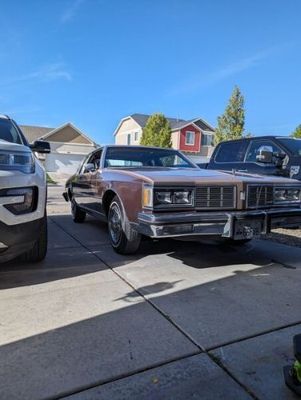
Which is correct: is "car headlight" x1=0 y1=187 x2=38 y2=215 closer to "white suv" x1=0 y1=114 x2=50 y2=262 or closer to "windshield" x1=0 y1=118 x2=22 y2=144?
"white suv" x1=0 y1=114 x2=50 y2=262

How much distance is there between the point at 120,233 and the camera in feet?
15.2

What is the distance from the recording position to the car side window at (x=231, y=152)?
7.59m

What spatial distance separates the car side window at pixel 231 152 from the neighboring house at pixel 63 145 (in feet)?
87.3

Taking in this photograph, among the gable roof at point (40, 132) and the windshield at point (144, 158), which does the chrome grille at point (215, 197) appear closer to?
the windshield at point (144, 158)

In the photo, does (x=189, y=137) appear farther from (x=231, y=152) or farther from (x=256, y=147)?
(x=256, y=147)

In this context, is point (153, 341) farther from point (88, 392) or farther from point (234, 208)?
point (234, 208)

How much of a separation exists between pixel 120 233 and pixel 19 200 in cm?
167

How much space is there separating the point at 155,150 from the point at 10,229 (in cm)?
331

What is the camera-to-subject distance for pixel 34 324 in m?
2.75

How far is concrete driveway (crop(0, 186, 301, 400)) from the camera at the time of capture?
81.4 inches

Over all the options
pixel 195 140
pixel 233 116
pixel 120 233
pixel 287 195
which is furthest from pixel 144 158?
pixel 195 140

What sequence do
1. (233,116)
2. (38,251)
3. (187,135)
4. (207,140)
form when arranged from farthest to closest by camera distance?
(207,140), (187,135), (233,116), (38,251)

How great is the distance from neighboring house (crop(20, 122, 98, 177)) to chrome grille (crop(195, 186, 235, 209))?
30.3 metres

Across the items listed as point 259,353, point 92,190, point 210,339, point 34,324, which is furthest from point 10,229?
point 92,190
